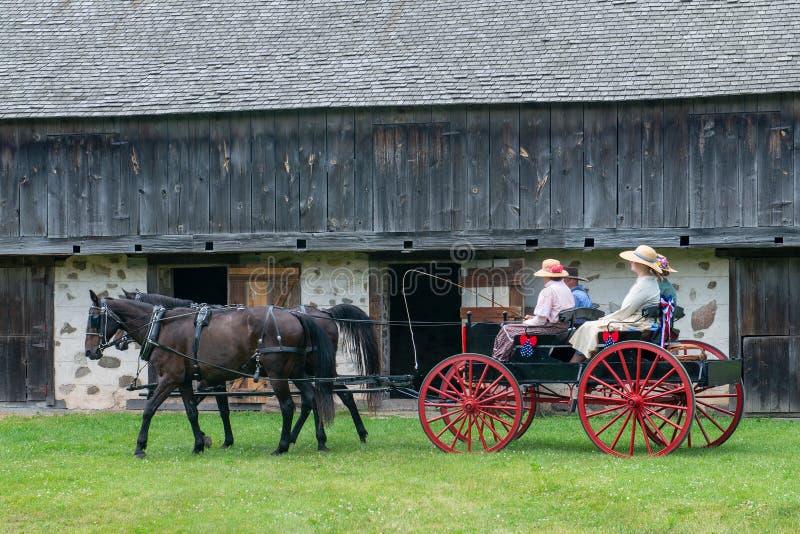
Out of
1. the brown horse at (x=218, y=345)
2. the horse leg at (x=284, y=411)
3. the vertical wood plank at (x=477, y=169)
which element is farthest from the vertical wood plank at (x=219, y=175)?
the horse leg at (x=284, y=411)

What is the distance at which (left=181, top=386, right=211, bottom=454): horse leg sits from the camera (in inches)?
469

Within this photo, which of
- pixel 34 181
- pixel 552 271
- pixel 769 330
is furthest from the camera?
pixel 34 181

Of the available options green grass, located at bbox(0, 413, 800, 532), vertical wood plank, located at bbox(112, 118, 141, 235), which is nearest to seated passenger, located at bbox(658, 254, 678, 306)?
green grass, located at bbox(0, 413, 800, 532)

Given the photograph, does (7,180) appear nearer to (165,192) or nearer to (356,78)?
(165,192)

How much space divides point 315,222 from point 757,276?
6595mm

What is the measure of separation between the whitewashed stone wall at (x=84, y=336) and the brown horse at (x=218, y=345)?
5.88 m

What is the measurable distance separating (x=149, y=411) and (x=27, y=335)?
740 cm

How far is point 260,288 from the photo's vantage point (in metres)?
17.6

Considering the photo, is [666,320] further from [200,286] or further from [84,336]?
[200,286]

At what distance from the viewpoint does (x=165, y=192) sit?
1733 cm

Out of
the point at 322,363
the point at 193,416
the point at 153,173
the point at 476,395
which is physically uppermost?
the point at 153,173

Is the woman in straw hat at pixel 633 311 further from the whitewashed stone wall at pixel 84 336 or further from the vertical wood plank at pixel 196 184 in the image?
the whitewashed stone wall at pixel 84 336

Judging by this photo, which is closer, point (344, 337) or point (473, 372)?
point (473, 372)

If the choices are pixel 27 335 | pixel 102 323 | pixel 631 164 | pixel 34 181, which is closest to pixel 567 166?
pixel 631 164
